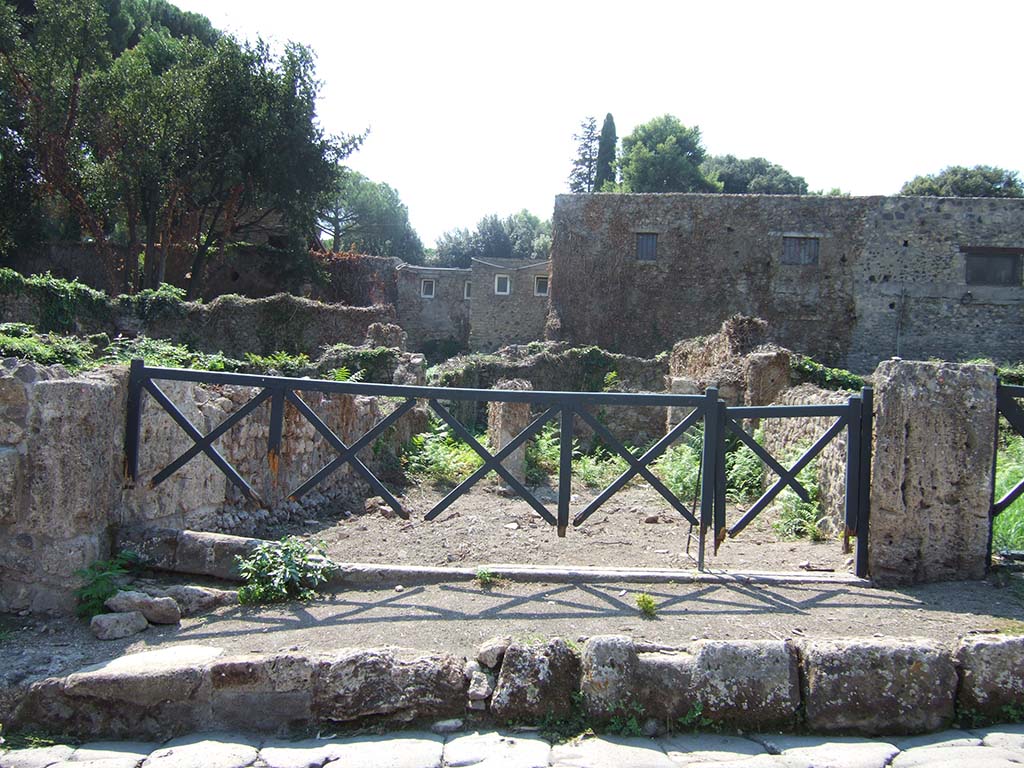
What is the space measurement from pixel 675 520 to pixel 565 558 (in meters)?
2.79

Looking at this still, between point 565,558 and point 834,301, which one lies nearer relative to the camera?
point 565,558

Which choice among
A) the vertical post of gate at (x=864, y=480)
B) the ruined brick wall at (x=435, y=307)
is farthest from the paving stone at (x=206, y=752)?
the ruined brick wall at (x=435, y=307)

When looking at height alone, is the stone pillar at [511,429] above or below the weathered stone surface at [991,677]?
above

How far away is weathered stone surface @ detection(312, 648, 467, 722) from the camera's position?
328 cm

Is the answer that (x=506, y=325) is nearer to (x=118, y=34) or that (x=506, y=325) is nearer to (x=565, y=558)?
(x=118, y=34)

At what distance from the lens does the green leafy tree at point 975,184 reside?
43438mm

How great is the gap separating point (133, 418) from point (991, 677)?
452 centimetres

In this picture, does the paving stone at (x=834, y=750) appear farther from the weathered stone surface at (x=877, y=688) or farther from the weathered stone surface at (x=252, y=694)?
the weathered stone surface at (x=252, y=694)

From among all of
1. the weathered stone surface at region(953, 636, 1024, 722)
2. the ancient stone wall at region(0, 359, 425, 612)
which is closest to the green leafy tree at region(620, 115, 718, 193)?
the ancient stone wall at region(0, 359, 425, 612)

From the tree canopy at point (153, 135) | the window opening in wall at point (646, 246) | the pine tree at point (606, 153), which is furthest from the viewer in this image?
the pine tree at point (606, 153)

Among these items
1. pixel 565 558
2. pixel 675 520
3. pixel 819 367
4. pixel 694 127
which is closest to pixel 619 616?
pixel 565 558

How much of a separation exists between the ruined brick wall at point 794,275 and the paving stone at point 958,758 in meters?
24.8

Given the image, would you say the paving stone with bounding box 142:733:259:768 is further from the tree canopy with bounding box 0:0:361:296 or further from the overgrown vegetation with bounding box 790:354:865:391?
the tree canopy with bounding box 0:0:361:296

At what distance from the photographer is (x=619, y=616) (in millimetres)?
3957
